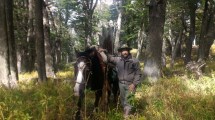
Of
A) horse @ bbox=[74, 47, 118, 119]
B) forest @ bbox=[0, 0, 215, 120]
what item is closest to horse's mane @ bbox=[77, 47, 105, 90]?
horse @ bbox=[74, 47, 118, 119]

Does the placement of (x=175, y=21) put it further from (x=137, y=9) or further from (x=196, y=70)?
(x=196, y=70)

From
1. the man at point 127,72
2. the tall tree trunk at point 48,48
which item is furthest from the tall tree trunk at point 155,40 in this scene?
the tall tree trunk at point 48,48

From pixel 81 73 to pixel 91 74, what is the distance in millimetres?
1174

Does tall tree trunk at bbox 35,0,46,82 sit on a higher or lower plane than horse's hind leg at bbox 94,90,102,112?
higher

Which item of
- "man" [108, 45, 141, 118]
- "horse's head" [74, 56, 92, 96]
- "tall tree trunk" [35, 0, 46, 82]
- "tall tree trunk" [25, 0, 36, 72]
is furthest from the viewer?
"tall tree trunk" [25, 0, 36, 72]

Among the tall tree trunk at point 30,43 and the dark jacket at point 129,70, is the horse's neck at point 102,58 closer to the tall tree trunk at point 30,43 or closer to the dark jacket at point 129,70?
the dark jacket at point 129,70

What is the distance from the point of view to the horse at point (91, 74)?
7.45 meters

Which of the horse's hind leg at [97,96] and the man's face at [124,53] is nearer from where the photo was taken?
the man's face at [124,53]

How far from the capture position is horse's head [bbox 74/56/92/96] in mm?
7332

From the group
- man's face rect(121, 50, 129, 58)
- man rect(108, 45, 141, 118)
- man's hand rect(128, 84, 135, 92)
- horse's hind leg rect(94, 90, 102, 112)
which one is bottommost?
horse's hind leg rect(94, 90, 102, 112)

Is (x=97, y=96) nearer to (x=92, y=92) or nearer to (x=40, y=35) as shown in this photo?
(x=92, y=92)

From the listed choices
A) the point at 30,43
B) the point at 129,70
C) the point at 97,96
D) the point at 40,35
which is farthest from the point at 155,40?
the point at 30,43

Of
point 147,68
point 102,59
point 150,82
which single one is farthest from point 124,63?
point 147,68

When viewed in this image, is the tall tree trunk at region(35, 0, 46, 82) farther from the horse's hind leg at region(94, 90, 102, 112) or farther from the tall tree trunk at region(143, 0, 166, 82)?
the horse's hind leg at region(94, 90, 102, 112)
